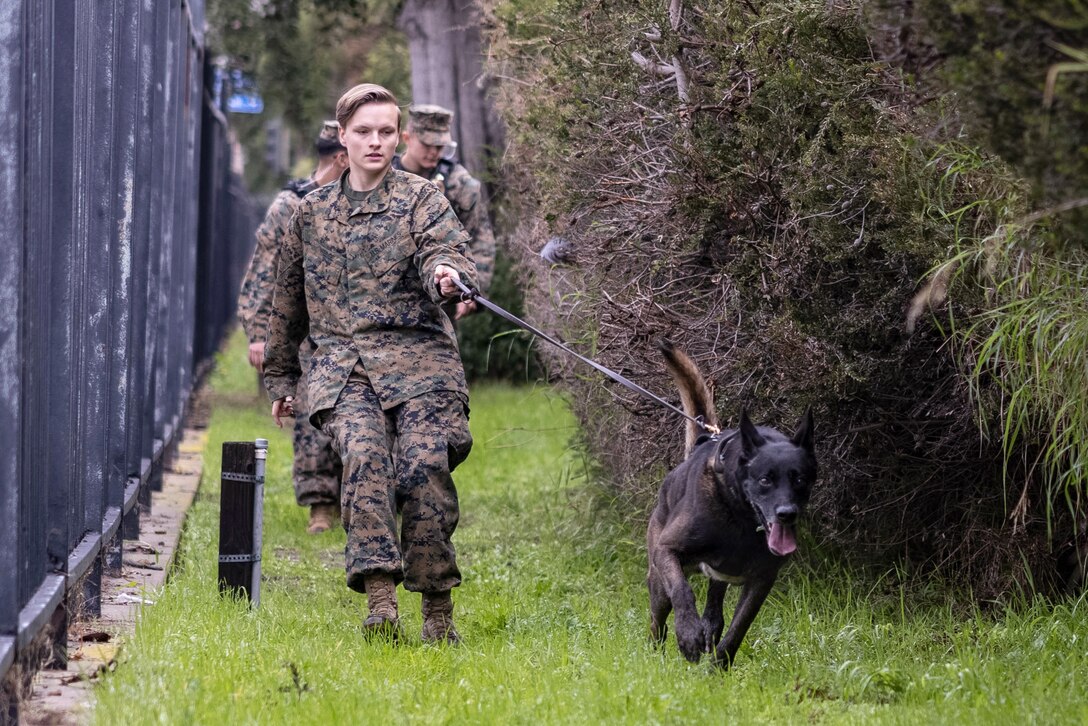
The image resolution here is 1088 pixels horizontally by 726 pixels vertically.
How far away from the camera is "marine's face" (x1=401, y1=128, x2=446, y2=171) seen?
8.80 metres

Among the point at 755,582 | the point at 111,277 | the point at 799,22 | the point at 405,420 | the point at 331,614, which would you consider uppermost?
the point at 799,22

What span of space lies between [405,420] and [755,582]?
1.47m

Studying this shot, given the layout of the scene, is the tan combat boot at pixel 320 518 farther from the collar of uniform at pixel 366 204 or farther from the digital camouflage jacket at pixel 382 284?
the collar of uniform at pixel 366 204

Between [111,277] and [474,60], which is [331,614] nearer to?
[111,277]

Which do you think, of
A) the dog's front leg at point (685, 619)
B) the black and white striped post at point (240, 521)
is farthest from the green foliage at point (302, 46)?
the dog's front leg at point (685, 619)

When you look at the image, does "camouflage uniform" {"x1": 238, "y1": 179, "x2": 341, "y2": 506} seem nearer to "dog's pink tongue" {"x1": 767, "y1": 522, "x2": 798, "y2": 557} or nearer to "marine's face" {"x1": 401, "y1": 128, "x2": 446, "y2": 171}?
"marine's face" {"x1": 401, "y1": 128, "x2": 446, "y2": 171}

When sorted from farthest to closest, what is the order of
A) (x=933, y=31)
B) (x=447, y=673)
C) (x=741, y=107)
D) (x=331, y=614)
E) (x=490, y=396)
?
(x=490, y=396) < (x=331, y=614) < (x=741, y=107) < (x=447, y=673) < (x=933, y=31)

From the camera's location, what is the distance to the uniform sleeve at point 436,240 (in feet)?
18.6

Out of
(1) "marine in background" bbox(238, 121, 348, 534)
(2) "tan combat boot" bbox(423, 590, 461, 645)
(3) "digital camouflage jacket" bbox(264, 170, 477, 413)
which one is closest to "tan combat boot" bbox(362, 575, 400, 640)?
(2) "tan combat boot" bbox(423, 590, 461, 645)

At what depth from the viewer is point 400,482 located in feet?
18.9

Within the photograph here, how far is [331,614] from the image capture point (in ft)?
20.6

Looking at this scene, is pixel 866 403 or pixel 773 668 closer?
pixel 773 668

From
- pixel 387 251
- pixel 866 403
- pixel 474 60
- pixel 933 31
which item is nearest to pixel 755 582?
pixel 866 403

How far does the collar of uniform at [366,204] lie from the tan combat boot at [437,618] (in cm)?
150
